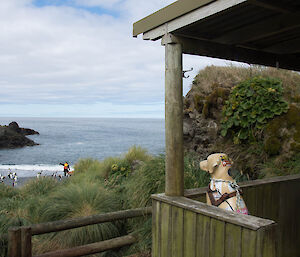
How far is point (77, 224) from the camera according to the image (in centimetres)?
407

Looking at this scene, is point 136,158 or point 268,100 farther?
point 136,158

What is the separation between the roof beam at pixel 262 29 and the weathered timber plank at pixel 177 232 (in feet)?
6.13

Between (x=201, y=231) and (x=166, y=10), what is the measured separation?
2.04 meters

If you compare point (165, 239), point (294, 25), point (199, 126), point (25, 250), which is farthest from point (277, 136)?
point (25, 250)

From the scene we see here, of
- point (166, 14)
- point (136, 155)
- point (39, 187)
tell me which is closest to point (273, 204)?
point (166, 14)

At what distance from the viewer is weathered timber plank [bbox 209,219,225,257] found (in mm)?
2523

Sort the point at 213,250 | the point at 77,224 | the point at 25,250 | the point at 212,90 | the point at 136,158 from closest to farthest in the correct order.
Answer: the point at 213,250, the point at 25,250, the point at 77,224, the point at 212,90, the point at 136,158

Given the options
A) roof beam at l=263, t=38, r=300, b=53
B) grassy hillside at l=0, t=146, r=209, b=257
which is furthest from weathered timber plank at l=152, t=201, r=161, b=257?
roof beam at l=263, t=38, r=300, b=53

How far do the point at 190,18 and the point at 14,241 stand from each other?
296 centimetres

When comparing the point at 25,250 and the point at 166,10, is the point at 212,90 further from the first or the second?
the point at 25,250

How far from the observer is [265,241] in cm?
222

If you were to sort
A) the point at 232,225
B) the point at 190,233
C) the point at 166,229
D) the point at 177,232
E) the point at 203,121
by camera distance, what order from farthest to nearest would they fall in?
the point at 203,121, the point at 166,229, the point at 177,232, the point at 190,233, the point at 232,225

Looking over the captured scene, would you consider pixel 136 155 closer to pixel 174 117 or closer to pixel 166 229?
pixel 166 229

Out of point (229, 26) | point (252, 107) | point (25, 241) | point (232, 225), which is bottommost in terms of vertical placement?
point (25, 241)
